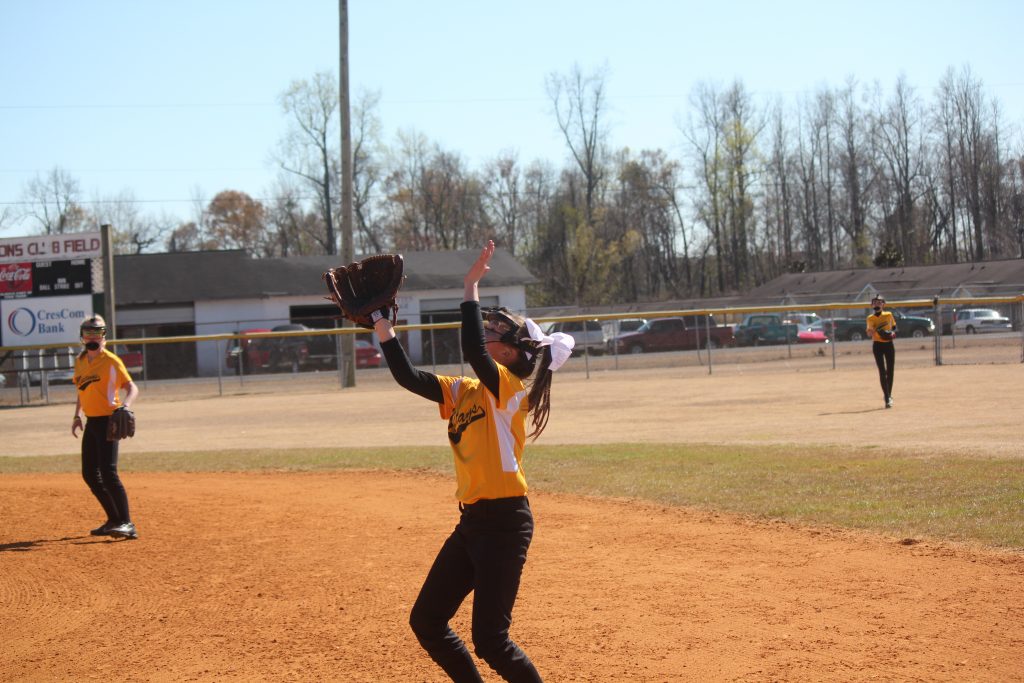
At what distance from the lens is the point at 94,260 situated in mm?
33125

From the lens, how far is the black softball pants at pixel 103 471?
941 cm

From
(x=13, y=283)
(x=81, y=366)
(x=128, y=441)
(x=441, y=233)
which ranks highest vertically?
(x=441, y=233)

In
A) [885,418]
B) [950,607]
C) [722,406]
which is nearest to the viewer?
[950,607]

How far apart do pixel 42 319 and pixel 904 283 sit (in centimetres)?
4827

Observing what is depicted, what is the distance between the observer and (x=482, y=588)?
418 centimetres

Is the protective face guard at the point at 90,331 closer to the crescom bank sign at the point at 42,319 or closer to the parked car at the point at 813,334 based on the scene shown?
the crescom bank sign at the point at 42,319

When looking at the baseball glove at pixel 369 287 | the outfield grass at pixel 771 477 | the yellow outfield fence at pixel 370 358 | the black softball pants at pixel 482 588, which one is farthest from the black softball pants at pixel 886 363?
the baseball glove at pixel 369 287

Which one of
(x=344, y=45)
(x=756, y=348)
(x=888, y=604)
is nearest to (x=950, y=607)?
(x=888, y=604)

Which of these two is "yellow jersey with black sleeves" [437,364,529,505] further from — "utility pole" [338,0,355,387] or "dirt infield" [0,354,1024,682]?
"utility pole" [338,0,355,387]

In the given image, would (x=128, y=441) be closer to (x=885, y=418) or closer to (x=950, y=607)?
(x=885, y=418)

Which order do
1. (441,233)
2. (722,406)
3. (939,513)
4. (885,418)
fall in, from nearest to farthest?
(939,513)
(885,418)
(722,406)
(441,233)

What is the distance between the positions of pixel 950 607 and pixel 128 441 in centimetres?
1694

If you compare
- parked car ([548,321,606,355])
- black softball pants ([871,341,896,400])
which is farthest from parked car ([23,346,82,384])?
black softball pants ([871,341,896,400])

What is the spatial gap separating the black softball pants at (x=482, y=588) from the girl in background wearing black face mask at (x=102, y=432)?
610cm
